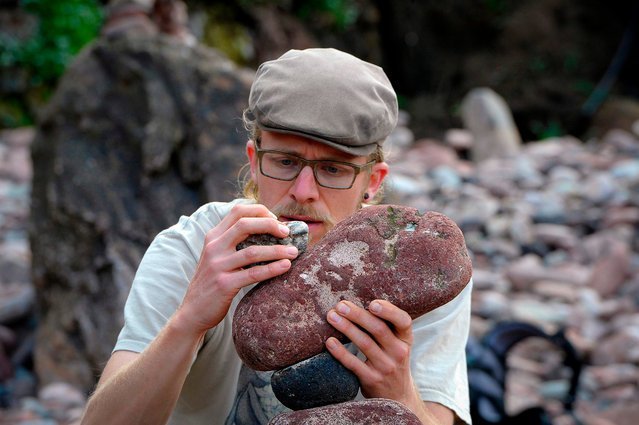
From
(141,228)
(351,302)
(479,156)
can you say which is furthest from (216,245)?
(479,156)

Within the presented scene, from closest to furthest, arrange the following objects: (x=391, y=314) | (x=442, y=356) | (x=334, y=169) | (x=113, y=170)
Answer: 1. (x=391, y=314)
2. (x=334, y=169)
3. (x=442, y=356)
4. (x=113, y=170)

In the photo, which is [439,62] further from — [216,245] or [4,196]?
[216,245]

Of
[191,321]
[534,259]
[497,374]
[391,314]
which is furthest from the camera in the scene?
[534,259]

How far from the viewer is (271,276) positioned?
231 cm

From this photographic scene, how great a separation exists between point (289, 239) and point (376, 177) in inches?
29.8

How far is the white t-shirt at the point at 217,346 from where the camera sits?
2756 millimetres

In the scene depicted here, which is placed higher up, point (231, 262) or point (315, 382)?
point (231, 262)

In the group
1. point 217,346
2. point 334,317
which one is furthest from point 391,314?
point 217,346

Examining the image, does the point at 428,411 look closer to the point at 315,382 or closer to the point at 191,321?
the point at 315,382

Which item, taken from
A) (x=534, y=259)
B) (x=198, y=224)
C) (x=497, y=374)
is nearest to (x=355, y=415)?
(x=198, y=224)

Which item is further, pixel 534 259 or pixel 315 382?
pixel 534 259

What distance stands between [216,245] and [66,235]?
4.09 metres

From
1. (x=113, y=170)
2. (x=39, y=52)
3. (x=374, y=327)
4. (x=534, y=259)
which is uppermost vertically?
(x=374, y=327)

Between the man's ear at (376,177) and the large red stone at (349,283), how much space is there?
0.62 meters
